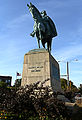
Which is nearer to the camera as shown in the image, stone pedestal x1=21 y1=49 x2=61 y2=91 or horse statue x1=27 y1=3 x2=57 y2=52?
stone pedestal x1=21 y1=49 x2=61 y2=91

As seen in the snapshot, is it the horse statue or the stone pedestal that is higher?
the horse statue

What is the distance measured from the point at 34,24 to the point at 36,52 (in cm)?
216

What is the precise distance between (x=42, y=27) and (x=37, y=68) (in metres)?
2.90

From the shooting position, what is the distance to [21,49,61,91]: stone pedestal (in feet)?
27.5

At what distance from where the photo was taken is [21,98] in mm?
4582

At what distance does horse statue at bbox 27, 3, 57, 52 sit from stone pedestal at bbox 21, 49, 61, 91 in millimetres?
1283

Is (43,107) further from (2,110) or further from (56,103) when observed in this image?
(2,110)

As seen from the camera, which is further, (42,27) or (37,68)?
(42,27)

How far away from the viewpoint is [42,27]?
936cm

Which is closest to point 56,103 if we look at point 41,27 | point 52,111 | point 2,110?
point 52,111

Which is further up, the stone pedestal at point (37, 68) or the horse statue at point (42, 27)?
the horse statue at point (42, 27)

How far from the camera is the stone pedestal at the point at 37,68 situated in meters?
8.38

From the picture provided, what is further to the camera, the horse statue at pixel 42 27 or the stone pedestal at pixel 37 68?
the horse statue at pixel 42 27

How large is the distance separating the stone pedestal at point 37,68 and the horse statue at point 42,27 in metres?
1.28
